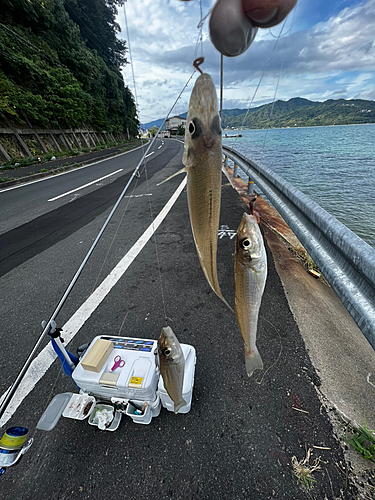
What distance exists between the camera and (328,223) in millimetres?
1839

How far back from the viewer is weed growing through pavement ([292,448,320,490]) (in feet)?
5.53

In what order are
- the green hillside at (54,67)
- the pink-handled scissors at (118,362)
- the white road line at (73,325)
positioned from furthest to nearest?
the green hillside at (54,67) → the white road line at (73,325) → the pink-handled scissors at (118,362)

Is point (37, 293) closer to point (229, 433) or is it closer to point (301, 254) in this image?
point (229, 433)

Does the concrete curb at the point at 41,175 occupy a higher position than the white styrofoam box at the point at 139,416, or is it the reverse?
the white styrofoam box at the point at 139,416

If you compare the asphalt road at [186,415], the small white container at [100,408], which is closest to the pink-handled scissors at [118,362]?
the small white container at [100,408]

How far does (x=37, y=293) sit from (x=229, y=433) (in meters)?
3.66

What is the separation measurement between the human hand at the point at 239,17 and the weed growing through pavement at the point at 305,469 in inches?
106

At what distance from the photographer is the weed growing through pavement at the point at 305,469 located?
1.68 m

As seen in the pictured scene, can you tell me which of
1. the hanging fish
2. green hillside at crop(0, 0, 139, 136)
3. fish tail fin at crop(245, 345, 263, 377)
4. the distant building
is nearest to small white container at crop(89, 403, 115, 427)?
fish tail fin at crop(245, 345, 263, 377)

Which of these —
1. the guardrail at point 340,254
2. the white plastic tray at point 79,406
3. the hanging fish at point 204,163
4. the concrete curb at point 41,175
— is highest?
the hanging fish at point 204,163

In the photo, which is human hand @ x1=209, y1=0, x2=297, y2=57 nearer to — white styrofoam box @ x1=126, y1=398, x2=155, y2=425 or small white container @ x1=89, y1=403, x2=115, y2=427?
white styrofoam box @ x1=126, y1=398, x2=155, y2=425

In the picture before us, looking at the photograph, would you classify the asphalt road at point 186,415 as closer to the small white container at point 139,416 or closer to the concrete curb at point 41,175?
the small white container at point 139,416

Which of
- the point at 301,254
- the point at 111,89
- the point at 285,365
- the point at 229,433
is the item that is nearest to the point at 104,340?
the point at 229,433

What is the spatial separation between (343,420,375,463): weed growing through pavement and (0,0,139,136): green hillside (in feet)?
77.1
